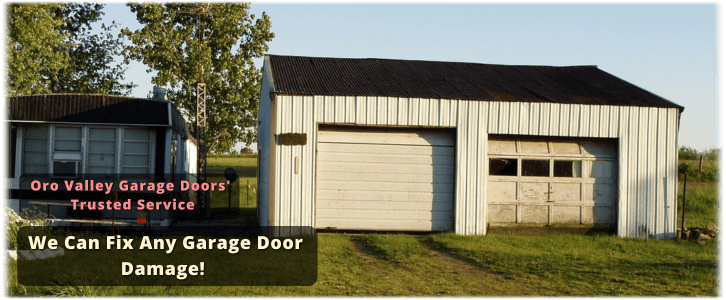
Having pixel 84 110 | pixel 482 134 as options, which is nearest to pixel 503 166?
pixel 482 134

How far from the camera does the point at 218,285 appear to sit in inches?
346

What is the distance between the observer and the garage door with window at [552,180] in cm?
1471

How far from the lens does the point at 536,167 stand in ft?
48.7

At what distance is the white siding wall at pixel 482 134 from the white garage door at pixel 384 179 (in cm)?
40

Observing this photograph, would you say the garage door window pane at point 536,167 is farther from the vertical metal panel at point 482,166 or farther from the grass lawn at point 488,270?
the grass lawn at point 488,270

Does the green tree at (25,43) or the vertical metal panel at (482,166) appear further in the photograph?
the green tree at (25,43)

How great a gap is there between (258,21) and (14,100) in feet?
52.6

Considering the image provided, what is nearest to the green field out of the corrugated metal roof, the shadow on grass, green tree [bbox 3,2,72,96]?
the shadow on grass

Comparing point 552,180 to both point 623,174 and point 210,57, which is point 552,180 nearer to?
point 623,174

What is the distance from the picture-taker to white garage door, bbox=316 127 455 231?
14.3 m

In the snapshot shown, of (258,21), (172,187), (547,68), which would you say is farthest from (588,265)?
(258,21)

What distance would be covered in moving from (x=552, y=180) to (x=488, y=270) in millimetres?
4697

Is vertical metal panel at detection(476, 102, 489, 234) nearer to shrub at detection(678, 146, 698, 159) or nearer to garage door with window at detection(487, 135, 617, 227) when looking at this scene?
garage door with window at detection(487, 135, 617, 227)

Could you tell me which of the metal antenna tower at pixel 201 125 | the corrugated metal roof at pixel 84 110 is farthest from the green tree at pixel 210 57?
the corrugated metal roof at pixel 84 110
